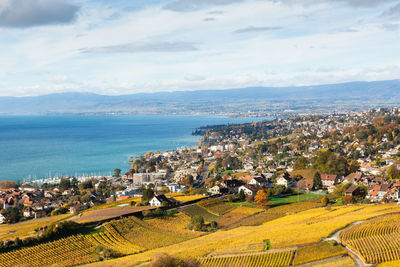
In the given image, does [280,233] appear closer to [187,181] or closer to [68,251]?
[68,251]

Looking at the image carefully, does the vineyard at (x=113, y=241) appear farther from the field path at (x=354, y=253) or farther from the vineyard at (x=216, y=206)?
the field path at (x=354, y=253)

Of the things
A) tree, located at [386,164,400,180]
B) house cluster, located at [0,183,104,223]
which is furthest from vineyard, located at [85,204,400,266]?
house cluster, located at [0,183,104,223]

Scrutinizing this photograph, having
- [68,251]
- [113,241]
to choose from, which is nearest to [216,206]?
[113,241]

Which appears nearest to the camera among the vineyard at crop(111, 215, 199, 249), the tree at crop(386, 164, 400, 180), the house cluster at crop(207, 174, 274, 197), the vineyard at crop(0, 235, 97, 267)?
the vineyard at crop(0, 235, 97, 267)

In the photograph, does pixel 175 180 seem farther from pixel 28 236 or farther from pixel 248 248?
pixel 248 248

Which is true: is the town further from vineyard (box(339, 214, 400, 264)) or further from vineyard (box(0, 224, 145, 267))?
vineyard (box(339, 214, 400, 264))

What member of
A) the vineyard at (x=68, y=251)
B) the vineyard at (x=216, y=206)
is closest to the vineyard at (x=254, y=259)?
the vineyard at (x=68, y=251)
